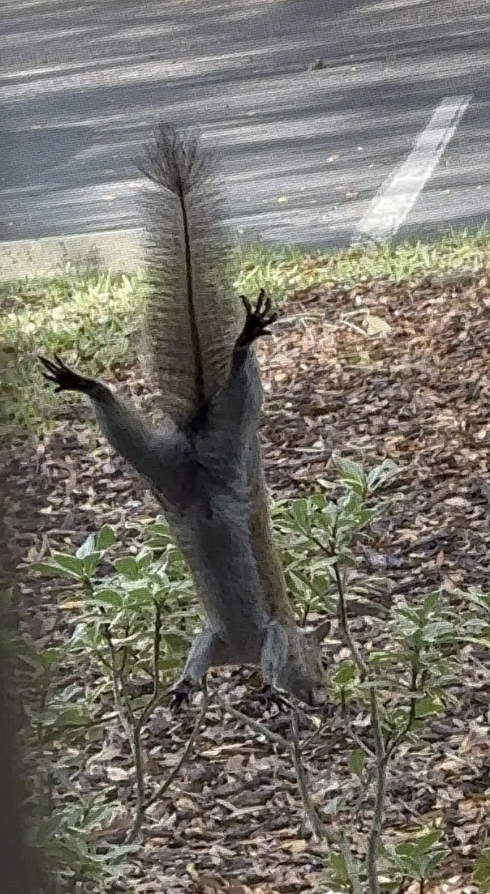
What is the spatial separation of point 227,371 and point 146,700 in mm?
320

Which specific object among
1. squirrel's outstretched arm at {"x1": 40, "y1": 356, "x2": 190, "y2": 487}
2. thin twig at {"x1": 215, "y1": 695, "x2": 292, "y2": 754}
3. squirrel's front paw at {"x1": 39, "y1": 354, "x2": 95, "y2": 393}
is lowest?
thin twig at {"x1": 215, "y1": 695, "x2": 292, "y2": 754}

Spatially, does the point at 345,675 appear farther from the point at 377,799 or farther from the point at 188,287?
the point at 188,287

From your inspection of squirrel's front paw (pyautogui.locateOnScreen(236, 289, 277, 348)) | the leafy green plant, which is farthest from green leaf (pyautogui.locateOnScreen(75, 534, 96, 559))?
squirrel's front paw (pyautogui.locateOnScreen(236, 289, 277, 348))

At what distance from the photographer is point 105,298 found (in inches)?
35.1

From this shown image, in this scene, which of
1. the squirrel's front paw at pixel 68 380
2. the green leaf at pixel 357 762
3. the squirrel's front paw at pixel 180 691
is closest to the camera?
the squirrel's front paw at pixel 68 380

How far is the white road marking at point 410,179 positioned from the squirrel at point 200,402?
26 centimetres

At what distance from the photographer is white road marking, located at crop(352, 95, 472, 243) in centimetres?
89

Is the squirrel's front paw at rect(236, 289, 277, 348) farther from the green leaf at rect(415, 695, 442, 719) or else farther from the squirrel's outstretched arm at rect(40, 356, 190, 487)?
the green leaf at rect(415, 695, 442, 719)

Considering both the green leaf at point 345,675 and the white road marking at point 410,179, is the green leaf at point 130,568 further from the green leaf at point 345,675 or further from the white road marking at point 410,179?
the white road marking at point 410,179

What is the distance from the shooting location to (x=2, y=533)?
0.58 metres

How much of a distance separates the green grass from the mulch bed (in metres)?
0.02

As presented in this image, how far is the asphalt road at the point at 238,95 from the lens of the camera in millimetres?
796

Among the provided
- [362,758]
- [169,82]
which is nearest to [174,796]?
[362,758]

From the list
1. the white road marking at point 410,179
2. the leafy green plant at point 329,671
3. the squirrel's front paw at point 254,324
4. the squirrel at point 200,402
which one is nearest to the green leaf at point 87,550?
the leafy green plant at point 329,671
